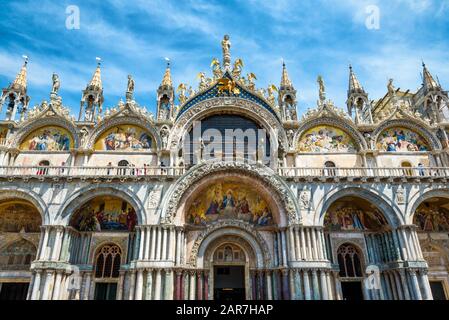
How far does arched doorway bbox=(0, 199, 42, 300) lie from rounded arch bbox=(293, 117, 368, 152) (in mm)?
16456

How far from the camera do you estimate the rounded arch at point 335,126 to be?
813 inches

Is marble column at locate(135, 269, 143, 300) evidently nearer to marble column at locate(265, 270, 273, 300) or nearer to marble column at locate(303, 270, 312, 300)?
marble column at locate(265, 270, 273, 300)

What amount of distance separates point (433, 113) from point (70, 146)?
24.7m

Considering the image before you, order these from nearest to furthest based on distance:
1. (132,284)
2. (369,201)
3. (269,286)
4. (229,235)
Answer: (132,284) < (269,286) < (369,201) < (229,235)

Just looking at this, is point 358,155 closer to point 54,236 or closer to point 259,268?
point 259,268

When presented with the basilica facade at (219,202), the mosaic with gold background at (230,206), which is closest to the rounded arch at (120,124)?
the basilica facade at (219,202)

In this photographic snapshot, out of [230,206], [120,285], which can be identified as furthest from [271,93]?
A: [120,285]

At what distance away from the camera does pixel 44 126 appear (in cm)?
2089

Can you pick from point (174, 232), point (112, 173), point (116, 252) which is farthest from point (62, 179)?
point (174, 232)

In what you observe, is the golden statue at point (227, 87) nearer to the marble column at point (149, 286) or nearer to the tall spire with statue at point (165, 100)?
the tall spire with statue at point (165, 100)

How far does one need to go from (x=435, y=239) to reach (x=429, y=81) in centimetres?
1160

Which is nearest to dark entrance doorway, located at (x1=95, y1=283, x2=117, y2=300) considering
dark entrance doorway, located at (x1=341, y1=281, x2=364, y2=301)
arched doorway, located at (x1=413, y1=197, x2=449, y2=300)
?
dark entrance doorway, located at (x1=341, y1=281, x2=364, y2=301)

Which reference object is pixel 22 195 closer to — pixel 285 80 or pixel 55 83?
pixel 55 83

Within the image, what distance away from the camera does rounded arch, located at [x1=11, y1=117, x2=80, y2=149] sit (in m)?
20.2
